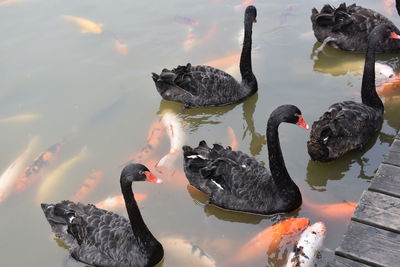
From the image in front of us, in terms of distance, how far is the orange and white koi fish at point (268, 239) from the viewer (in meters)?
4.20

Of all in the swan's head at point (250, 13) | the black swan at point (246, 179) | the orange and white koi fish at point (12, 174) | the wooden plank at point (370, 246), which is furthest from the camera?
the swan's head at point (250, 13)

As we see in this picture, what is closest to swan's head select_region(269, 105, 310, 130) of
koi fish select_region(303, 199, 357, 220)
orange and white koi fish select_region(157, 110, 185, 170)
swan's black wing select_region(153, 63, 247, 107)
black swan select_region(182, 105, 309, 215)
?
black swan select_region(182, 105, 309, 215)

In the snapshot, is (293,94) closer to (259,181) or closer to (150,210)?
(259,181)

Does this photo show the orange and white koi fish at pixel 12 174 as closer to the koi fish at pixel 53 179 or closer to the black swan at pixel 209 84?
the koi fish at pixel 53 179

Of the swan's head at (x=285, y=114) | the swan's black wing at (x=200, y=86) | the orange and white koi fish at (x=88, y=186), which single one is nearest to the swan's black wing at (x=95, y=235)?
the orange and white koi fish at (x=88, y=186)

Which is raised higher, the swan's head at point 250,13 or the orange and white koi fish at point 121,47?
the swan's head at point 250,13

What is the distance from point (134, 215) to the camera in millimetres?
3898

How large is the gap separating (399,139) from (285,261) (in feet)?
4.64

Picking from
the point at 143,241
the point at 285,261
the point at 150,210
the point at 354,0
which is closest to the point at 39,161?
the point at 150,210

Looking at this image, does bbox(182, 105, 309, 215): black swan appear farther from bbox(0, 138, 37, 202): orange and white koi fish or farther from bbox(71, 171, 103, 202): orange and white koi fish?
bbox(0, 138, 37, 202): orange and white koi fish

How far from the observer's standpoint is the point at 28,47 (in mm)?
7793

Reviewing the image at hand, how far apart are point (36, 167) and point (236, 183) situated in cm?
238

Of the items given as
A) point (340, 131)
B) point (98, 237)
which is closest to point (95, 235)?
point (98, 237)

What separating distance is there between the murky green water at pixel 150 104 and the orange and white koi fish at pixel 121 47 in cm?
2
